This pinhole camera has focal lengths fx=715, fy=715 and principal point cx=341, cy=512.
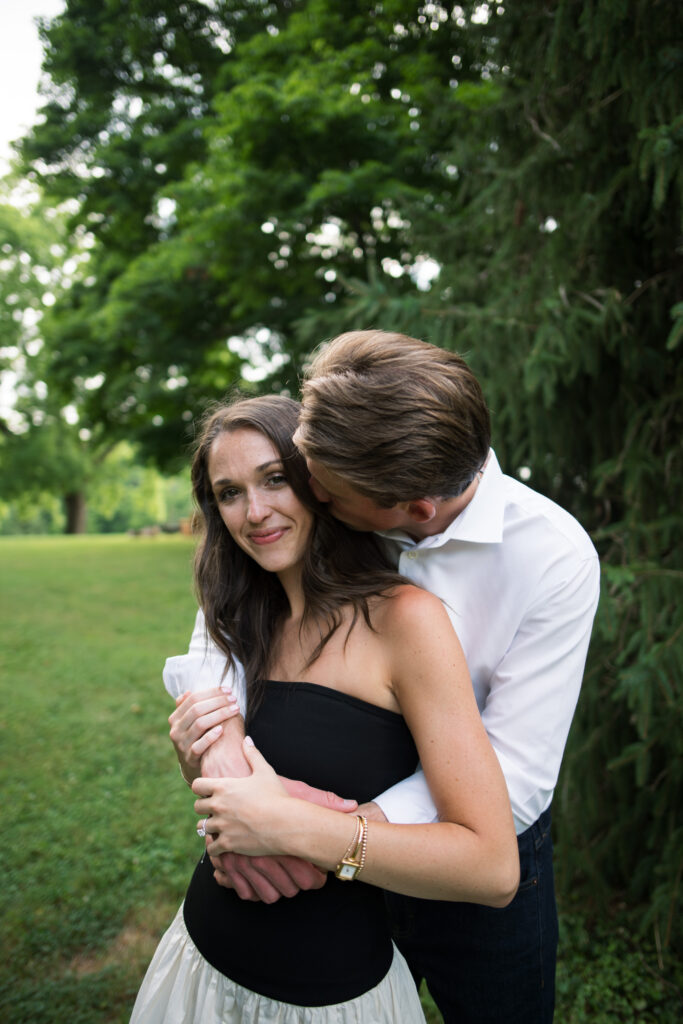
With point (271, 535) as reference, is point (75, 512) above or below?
below

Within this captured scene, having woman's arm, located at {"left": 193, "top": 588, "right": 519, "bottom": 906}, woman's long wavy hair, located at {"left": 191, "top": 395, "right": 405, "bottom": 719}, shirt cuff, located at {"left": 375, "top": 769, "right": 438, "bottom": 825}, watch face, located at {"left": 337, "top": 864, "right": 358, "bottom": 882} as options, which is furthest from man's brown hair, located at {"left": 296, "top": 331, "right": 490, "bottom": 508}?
watch face, located at {"left": 337, "top": 864, "right": 358, "bottom": 882}

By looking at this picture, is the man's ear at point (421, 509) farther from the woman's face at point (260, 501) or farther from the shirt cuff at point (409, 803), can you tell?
the shirt cuff at point (409, 803)

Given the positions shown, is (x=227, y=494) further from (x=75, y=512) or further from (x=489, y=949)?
(x=75, y=512)

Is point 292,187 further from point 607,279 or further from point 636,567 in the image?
point 636,567

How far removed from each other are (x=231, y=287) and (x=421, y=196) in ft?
9.44

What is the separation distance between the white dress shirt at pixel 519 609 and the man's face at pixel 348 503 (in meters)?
0.14

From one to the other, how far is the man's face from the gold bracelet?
69cm

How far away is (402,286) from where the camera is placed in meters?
7.51

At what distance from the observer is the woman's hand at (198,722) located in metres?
1.69

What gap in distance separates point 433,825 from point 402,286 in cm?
677

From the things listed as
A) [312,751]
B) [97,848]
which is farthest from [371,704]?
[97,848]

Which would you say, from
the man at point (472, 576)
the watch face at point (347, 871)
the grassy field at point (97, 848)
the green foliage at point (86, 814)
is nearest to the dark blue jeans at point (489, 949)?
the man at point (472, 576)

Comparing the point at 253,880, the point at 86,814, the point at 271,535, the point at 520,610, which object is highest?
the point at 271,535

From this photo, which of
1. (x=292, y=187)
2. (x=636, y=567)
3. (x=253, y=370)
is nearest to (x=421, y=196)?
(x=292, y=187)
